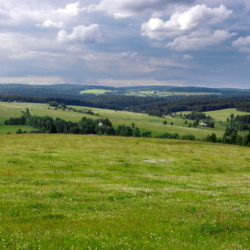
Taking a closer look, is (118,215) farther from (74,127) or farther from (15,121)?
(15,121)

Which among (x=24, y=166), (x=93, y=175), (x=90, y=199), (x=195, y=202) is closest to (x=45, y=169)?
(x=24, y=166)

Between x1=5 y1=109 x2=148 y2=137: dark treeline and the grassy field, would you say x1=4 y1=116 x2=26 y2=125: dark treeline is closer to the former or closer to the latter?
x1=5 y1=109 x2=148 y2=137: dark treeline

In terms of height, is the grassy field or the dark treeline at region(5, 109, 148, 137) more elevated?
the grassy field

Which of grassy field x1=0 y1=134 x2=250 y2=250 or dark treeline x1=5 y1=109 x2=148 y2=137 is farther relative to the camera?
dark treeline x1=5 y1=109 x2=148 y2=137

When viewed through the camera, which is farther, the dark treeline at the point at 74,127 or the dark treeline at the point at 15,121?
the dark treeline at the point at 15,121

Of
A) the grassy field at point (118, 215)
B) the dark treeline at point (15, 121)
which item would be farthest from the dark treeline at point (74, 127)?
the grassy field at point (118, 215)

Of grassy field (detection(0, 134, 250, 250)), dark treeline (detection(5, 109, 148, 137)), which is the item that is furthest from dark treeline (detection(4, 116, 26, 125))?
grassy field (detection(0, 134, 250, 250))

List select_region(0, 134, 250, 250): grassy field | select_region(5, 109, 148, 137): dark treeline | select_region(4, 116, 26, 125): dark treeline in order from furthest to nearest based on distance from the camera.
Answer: select_region(4, 116, 26, 125): dark treeline < select_region(5, 109, 148, 137): dark treeline < select_region(0, 134, 250, 250): grassy field

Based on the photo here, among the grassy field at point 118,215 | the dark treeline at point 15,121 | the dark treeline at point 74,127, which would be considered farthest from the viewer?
the dark treeline at point 15,121

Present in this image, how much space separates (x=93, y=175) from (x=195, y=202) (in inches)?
498

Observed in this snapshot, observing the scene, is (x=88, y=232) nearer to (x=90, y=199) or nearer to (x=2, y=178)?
(x=90, y=199)

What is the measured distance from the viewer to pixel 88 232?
10219 millimetres

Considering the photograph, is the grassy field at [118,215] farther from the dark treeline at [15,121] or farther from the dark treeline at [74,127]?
the dark treeline at [15,121]

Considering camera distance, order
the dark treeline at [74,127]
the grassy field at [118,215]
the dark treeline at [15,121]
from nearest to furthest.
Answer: the grassy field at [118,215] < the dark treeline at [74,127] < the dark treeline at [15,121]
